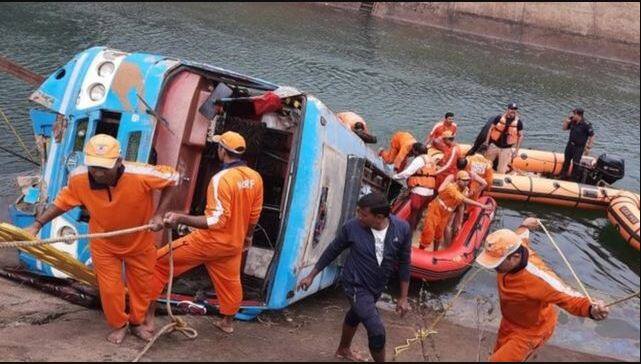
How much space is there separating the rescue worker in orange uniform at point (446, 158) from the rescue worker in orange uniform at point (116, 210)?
4.65 metres

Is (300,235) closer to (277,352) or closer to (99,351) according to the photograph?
(277,352)

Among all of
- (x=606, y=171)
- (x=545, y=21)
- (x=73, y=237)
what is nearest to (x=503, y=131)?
(x=606, y=171)

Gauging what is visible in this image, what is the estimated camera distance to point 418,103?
1802cm

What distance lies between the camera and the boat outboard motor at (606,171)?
37.9 feet

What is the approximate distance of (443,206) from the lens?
Result: 7.96 metres

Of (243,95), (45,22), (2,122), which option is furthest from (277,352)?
(45,22)

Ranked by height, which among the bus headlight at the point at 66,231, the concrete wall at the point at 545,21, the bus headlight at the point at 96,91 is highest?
the concrete wall at the point at 545,21

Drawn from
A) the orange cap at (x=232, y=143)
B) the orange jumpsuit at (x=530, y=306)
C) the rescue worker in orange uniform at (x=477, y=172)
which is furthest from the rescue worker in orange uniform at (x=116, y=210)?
the rescue worker in orange uniform at (x=477, y=172)

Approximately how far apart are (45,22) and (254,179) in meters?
17.2

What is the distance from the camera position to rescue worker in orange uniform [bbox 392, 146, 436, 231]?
8.02 meters

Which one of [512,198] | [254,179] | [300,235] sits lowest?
[512,198]

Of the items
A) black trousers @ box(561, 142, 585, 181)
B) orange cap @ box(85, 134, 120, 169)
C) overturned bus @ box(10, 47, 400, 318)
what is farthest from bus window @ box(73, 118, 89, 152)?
black trousers @ box(561, 142, 585, 181)

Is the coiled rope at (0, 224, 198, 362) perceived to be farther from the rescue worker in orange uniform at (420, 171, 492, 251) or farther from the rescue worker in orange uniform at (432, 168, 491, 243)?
the rescue worker in orange uniform at (432, 168, 491, 243)

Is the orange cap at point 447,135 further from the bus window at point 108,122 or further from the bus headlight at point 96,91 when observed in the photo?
the bus headlight at point 96,91
